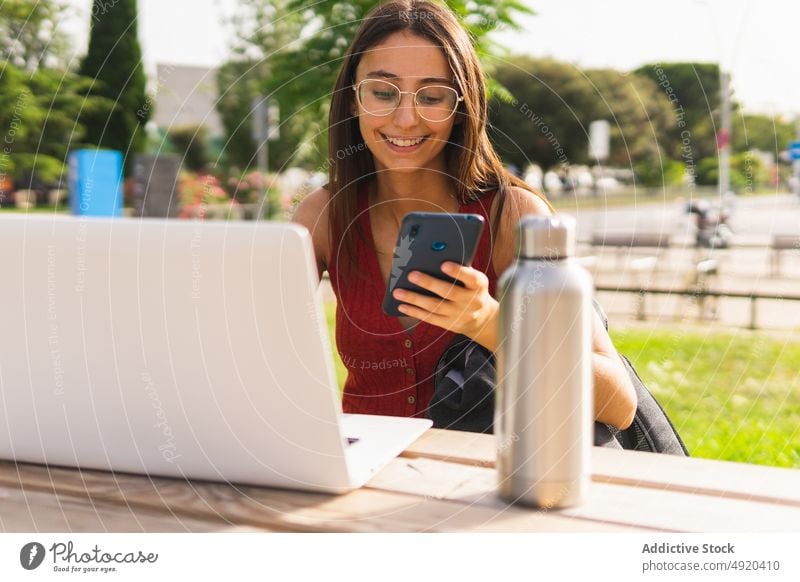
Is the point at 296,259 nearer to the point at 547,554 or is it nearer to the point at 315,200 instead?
the point at 547,554

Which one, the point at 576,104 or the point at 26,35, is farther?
the point at 576,104

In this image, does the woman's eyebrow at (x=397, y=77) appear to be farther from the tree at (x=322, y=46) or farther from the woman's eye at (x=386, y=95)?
the tree at (x=322, y=46)

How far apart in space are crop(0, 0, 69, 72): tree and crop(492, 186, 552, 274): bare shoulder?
770cm

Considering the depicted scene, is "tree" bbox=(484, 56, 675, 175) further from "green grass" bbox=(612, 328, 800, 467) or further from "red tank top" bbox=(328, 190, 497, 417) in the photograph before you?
"red tank top" bbox=(328, 190, 497, 417)

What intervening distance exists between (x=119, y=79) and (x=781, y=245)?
10.5 meters

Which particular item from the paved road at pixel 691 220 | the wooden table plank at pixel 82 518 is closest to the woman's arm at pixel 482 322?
the wooden table plank at pixel 82 518

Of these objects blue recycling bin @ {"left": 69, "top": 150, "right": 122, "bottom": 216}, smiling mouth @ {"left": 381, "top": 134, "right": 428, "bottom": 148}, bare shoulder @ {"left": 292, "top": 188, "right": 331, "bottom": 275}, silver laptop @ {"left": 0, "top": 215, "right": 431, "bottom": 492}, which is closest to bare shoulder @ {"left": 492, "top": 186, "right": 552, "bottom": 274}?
smiling mouth @ {"left": 381, "top": 134, "right": 428, "bottom": 148}

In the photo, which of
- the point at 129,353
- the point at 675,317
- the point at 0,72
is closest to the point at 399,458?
→ the point at 129,353

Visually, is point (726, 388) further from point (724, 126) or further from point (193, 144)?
point (193, 144)

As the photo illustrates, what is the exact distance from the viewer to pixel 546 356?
0.63m

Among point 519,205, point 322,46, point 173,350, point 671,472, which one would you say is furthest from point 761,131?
point 173,350

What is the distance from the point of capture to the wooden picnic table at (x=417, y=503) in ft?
2.16

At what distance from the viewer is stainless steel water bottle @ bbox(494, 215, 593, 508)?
62cm

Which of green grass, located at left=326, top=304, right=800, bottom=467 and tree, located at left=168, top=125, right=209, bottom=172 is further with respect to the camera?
tree, located at left=168, top=125, right=209, bottom=172
